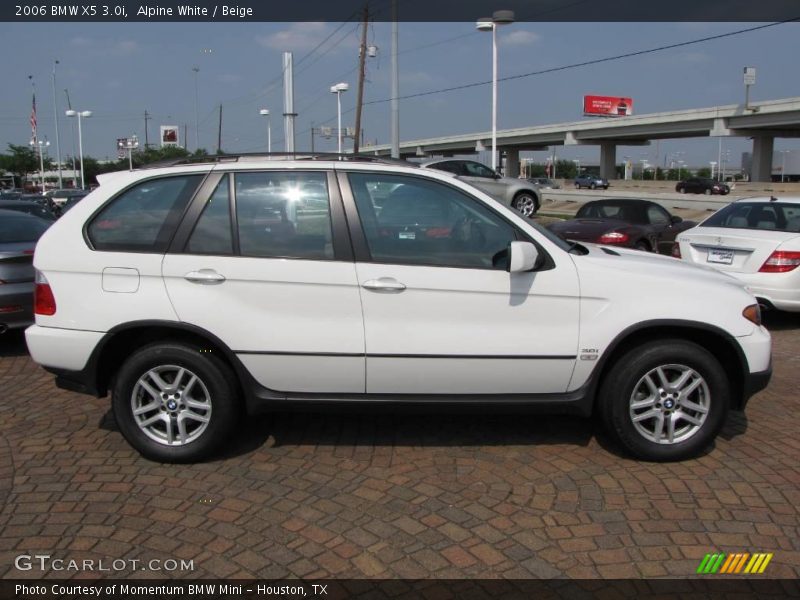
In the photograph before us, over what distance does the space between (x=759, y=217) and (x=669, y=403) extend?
18.2 feet

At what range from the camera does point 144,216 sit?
14.1 ft

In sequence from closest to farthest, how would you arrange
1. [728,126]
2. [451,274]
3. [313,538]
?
[313,538] → [451,274] → [728,126]

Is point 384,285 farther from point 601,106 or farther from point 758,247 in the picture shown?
point 601,106

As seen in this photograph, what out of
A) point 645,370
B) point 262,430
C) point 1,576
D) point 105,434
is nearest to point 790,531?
point 645,370

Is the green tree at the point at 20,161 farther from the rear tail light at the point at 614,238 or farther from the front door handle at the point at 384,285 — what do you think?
the front door handle at the point at 384,285

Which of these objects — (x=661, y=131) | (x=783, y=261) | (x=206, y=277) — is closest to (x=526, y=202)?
(x=783, y=261)

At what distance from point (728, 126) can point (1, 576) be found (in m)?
68.3

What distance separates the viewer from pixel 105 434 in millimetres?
4828

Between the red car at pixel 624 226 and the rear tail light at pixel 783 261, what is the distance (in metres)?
3.37

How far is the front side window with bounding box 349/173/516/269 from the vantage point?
4.15 m

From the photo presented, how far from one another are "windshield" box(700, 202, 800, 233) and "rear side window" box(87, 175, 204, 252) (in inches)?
273

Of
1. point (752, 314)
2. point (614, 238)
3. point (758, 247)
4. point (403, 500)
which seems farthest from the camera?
point (614, 238)

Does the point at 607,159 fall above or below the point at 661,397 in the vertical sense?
above

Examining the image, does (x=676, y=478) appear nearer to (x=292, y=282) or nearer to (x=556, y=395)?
(x=556, y=395)
